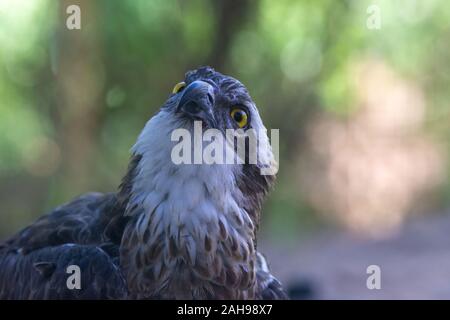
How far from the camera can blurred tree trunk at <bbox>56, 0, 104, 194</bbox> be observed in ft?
23.5

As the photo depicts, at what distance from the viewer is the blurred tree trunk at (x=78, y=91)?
7.15 m

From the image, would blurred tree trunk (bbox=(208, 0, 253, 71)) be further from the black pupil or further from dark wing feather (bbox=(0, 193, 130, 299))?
the black pupil

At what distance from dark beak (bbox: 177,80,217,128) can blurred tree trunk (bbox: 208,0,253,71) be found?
717cm

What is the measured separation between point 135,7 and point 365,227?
18.1ft


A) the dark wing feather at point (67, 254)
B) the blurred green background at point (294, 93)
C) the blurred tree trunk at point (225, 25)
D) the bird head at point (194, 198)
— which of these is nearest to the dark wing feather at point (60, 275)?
the dark wing feather at point (67, 254)

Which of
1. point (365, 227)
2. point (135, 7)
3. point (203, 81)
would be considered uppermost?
point (135, 7)

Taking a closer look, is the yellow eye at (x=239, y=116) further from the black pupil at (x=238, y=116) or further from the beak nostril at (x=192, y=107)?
the beak nostril at (x=192, y=107)

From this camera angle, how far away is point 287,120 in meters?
11.3

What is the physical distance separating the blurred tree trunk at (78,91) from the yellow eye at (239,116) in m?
4.38

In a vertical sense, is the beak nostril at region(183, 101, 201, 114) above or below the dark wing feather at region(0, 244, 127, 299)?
above

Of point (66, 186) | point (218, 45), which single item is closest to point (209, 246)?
point (66, 186)

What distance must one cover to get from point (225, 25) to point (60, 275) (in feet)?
24.4

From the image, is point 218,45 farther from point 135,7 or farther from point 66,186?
point 66,186

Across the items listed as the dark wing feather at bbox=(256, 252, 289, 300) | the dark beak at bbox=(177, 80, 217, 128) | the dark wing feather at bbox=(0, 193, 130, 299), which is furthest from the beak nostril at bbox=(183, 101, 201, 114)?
the dark wing feather at bbox=(256, 252, 289, 300)
